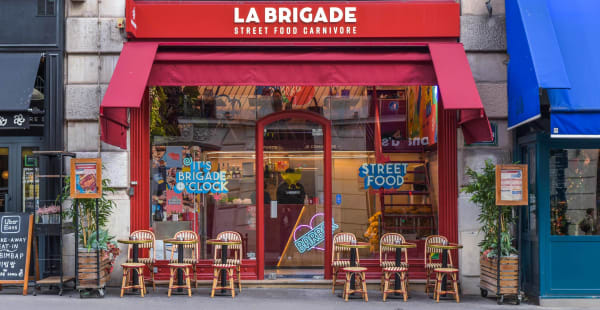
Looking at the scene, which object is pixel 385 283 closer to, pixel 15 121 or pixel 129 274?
pixel 129 274

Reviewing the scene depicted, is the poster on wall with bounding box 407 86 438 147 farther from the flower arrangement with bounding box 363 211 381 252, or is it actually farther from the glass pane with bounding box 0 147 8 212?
the glass pane with bounding box 0 147 8 212

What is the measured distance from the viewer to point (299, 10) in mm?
10086

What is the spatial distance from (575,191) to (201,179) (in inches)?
237

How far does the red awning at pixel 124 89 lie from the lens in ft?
28.4

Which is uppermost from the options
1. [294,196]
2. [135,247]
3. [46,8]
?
[46,8]

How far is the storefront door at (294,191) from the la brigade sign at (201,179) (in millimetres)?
678

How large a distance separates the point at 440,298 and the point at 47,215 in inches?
247

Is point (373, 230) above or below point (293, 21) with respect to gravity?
below

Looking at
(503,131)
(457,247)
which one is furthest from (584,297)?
(503,131)

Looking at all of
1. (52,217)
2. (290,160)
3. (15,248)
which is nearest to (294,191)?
(290,160)

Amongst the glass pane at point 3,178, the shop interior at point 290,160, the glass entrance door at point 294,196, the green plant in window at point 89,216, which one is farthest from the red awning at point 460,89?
the glass pane at point 3,178

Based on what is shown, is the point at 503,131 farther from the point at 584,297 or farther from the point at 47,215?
the point at 47,215

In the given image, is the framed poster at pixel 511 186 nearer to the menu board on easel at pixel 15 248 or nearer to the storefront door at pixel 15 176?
the menu board on easel at pixel 15 248

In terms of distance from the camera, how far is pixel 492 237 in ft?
30.4
